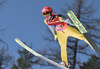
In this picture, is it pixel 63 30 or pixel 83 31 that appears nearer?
pixel 83 31

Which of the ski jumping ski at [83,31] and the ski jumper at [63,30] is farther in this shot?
the ski jumper at [63,30]

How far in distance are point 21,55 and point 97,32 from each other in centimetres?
1003

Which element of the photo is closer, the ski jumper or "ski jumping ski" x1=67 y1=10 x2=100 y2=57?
"ski jumping ski" x1=67 y1=10 x2=100 y2=57

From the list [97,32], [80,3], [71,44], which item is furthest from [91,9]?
[71,44]

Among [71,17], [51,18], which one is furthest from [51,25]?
[71,17]

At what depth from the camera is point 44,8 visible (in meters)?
5.71

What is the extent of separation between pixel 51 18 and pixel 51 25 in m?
0.42

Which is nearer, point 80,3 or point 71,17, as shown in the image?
point 71,17

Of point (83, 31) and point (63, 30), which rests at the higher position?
point (63, 30)

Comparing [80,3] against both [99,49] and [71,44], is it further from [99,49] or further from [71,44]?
[99,49]

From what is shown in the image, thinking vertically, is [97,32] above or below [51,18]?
below

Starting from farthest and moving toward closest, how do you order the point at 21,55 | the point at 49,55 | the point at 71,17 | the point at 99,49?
the point at 21,55, the point at 49,55, the point at 71,17, the point at 99,49

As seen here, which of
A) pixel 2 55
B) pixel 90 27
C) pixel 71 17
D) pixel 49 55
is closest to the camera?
pixel 71 17

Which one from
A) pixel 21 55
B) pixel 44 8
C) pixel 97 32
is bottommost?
pixel 21 55
